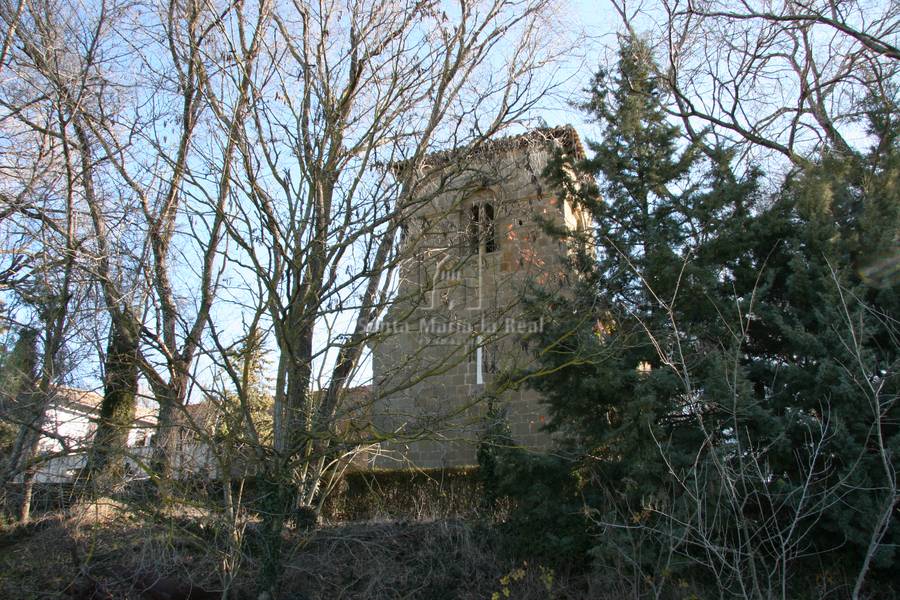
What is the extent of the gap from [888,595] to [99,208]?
10053mm

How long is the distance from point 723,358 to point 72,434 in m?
7.14

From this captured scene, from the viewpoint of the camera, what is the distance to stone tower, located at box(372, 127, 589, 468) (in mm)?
7691

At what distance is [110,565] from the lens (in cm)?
848

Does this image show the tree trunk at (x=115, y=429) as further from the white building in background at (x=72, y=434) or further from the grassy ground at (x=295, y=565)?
the grassy ground at (x=295, y=565)

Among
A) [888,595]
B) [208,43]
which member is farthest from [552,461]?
[208,43]

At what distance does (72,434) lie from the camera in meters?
7.48

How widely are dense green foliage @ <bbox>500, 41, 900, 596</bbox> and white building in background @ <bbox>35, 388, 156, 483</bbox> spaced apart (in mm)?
4241

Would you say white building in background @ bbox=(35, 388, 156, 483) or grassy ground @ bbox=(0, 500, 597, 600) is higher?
white building in background @ bbox=(35, 388, 156, 483)

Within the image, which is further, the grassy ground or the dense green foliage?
the grassy ground

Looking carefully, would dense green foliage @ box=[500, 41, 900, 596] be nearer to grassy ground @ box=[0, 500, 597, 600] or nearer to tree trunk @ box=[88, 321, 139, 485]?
grassy ground @ box=[0, 500, 597, 600]

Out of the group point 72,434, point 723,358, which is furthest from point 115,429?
point 723,358

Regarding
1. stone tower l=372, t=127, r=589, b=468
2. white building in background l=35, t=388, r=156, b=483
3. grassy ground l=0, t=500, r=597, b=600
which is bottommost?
grassy ground l=0, t=500, r=597, b=600

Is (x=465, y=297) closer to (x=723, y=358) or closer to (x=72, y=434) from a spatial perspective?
(x=723, y=358)

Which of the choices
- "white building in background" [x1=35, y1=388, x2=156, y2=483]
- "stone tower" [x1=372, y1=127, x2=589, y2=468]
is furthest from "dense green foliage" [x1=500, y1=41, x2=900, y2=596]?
"white building in background" [x1=35, y1=388, x2=156, y2=483]
